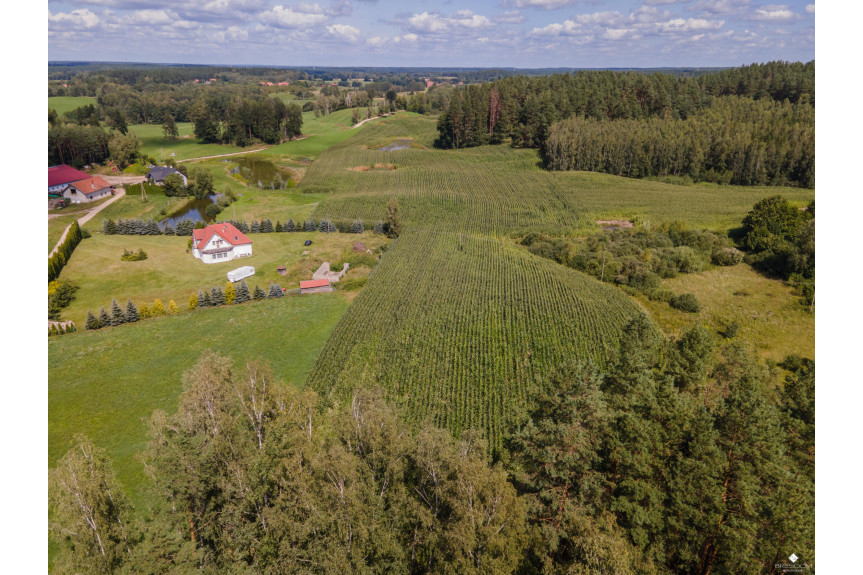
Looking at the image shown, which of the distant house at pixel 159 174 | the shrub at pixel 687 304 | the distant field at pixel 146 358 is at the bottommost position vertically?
the distant field at pixel 146 358

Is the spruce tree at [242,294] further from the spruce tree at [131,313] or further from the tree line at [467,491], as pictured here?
the tree line at [467,491]

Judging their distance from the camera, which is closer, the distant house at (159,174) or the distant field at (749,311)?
the distant field at (749,311)

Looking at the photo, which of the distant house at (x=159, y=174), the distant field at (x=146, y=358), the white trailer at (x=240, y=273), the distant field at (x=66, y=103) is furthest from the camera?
the distant field at (x=66, y=103)

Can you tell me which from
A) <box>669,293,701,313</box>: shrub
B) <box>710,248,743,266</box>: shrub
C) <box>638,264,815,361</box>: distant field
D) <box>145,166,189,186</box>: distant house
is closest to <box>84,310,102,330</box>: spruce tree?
<box>638,264,815,361</box>: distant field

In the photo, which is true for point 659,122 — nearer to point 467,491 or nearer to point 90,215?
point 467,491

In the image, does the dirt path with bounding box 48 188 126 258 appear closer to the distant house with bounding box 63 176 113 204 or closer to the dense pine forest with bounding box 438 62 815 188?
the distant house with bounding box 63 176 113 204

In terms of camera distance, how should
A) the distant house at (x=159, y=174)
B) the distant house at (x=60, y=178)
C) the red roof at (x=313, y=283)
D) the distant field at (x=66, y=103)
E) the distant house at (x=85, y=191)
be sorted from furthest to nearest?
the distant field at (x=66, y=103) < the distant house at (x=159, y=174) < the distant house at (x=85, y=191) < the distant house at (x=60, y=178) < the red roof at (x=313, y=283)

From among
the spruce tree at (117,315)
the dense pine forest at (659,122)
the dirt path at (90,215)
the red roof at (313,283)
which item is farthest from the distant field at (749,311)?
the dirt path at (90,215)
